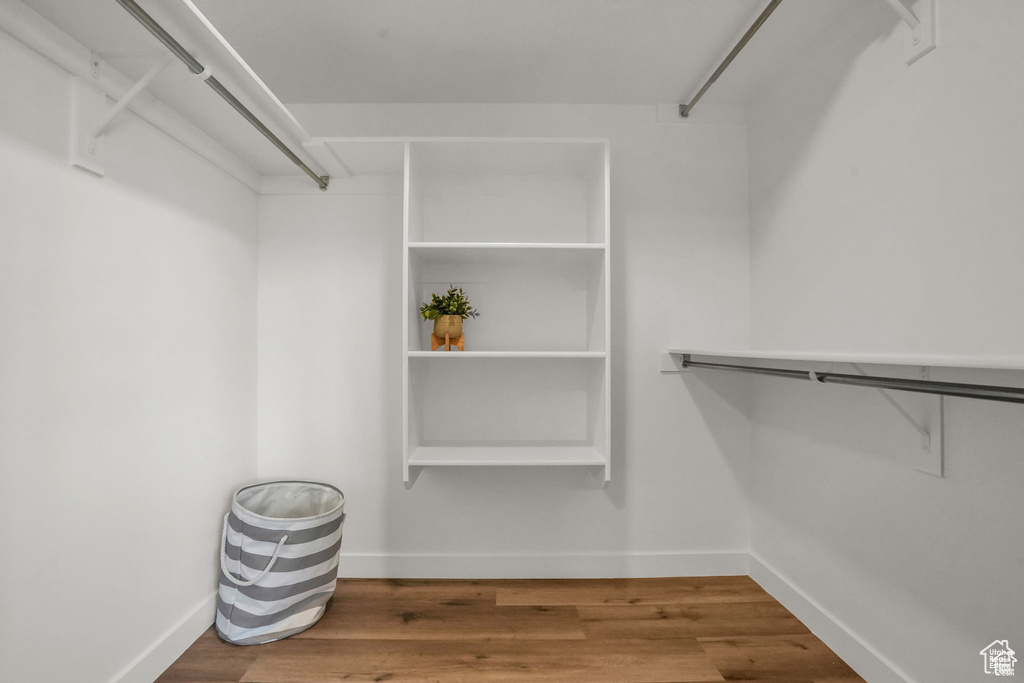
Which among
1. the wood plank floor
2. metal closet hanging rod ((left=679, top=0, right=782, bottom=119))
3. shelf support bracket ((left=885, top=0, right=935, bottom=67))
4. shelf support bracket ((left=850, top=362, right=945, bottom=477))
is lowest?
the wood plank floor

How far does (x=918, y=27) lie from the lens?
1498mm

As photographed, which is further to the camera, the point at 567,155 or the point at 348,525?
the point at 348,525

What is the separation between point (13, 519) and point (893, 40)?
2.67 m

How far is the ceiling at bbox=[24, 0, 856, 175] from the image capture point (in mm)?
1632

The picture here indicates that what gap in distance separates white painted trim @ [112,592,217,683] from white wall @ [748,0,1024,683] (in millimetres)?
2279

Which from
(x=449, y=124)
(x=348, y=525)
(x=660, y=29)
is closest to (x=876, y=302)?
(x=660, y=29)

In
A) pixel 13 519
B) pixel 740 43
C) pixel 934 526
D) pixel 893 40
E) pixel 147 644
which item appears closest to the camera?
pixel 13 519

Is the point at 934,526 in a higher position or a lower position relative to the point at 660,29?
lower

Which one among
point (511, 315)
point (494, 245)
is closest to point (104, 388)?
point (494, 245)

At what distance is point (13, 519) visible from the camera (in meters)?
1.28

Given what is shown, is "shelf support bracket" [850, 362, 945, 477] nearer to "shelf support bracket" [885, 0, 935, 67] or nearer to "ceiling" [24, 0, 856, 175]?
"shelf support bracket" [885, 0, 935, 67]

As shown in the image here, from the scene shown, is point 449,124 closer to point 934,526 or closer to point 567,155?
point 567,155

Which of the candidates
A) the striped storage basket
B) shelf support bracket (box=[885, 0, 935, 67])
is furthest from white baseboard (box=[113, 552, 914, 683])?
shelf support bracket (box=[885, 0, 935, 67])

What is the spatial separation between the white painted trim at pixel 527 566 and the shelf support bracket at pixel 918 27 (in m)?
2.06
